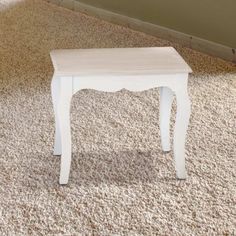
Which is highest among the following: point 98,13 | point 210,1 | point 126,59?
point 126,59

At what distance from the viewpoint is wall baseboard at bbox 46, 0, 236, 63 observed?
99.4 inches

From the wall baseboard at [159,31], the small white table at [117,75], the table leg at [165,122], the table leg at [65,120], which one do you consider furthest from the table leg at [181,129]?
the wall baseboard at [159,31]

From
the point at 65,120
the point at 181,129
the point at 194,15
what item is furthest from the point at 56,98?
Result: the point at 194,15

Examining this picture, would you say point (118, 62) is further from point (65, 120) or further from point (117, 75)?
point (65, 120)

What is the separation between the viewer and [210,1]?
8.25 feet

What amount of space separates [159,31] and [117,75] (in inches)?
63.7

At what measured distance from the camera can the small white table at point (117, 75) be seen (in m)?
1.30

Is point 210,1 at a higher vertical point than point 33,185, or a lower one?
higher

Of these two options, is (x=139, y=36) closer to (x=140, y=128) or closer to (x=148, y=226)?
(x=140, y=128)

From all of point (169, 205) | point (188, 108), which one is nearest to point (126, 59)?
point (188, 108)

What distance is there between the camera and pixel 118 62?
4.46 ft

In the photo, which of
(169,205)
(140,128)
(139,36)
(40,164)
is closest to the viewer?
(169,205)

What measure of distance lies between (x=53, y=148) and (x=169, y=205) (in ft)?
1.63

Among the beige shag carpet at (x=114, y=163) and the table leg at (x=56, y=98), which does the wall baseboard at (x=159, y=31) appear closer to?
the beige shag carpet at (x=114, y=163)
